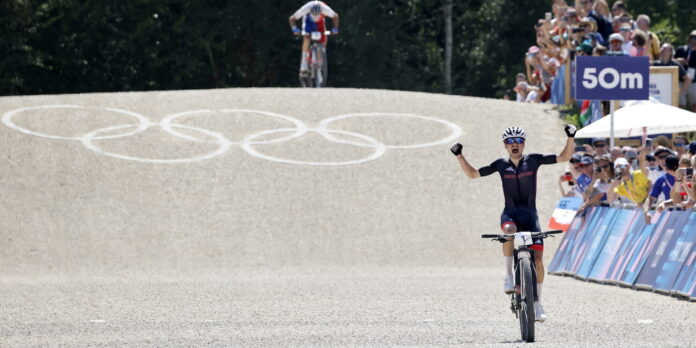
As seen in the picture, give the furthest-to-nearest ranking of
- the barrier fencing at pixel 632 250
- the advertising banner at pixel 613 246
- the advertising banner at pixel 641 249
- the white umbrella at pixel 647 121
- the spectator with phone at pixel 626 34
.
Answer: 1. the spectator with phone at pixel 626 34
2. the white umbrella at pixel 647 121
3. the advertising banner at pixel 613 246
4. the advertising banner at pixel 641 249
5. the barrier fencing at pixel 632 250

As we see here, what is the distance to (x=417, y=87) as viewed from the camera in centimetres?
5369

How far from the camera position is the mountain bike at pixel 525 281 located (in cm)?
1132

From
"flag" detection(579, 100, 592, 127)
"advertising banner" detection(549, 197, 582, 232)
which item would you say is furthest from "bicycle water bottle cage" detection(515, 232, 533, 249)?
"flag" detection(579, 100, 592, 127)

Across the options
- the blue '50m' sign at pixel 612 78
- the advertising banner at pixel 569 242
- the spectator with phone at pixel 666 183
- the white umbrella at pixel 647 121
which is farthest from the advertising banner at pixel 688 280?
the blue '50m' sign at pixel 612 78

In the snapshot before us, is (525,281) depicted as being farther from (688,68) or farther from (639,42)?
(688,68)

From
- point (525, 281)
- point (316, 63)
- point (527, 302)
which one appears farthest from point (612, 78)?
point (527, 302)

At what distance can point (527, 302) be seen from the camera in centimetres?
1133

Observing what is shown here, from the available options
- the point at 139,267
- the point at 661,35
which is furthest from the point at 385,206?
the point at 661,35

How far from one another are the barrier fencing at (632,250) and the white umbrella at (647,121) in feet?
7.94

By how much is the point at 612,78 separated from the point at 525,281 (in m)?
10.3

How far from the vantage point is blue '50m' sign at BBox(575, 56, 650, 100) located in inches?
826

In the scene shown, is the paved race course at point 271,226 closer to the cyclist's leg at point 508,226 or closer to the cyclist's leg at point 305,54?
the cyclist's leg at point 305,54

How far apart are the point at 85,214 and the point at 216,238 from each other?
247cm

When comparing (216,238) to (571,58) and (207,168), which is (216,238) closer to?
(207,168)
